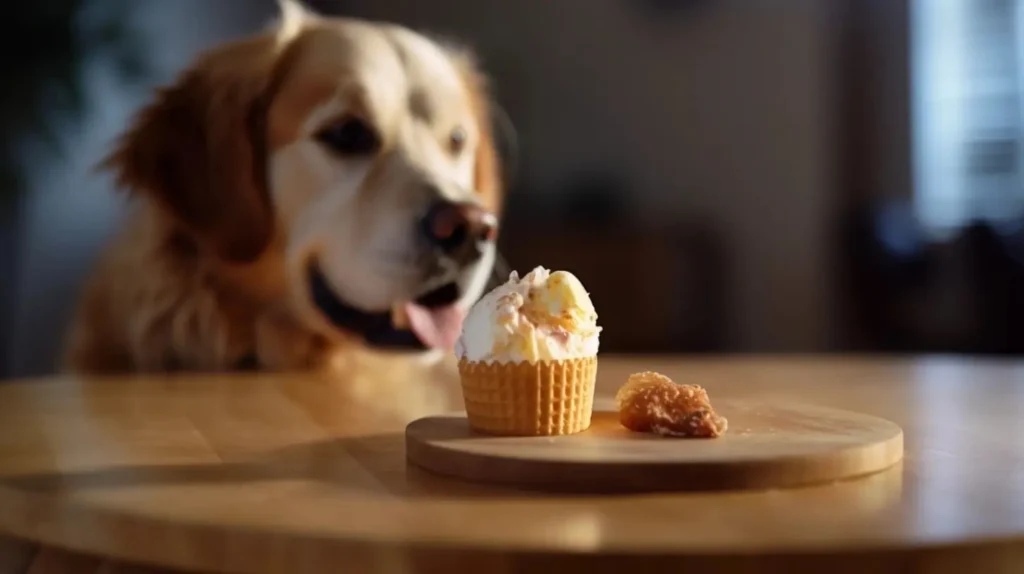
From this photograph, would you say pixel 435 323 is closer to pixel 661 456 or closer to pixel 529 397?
pixel 529 397

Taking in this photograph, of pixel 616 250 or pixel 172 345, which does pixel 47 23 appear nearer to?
pixel 172 345

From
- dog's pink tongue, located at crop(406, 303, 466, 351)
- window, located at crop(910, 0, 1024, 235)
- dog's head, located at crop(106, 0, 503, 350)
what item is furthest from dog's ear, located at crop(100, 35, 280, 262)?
window, located at crop(910, 0, 1024, 235)

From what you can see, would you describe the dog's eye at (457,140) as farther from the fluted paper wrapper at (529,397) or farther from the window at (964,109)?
the window at (964,109)

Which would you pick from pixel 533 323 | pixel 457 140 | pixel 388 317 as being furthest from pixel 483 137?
pixel 533 323

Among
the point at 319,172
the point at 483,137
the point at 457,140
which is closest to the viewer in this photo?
the point at 319,172

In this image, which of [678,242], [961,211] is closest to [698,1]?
[678,242]

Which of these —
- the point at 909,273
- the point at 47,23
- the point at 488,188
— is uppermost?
the point at 47,23

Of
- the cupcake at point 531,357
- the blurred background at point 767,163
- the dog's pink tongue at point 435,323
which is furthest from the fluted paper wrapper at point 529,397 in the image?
the blurred background at point 767,163

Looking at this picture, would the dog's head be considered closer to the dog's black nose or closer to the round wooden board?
the dog's black nose
